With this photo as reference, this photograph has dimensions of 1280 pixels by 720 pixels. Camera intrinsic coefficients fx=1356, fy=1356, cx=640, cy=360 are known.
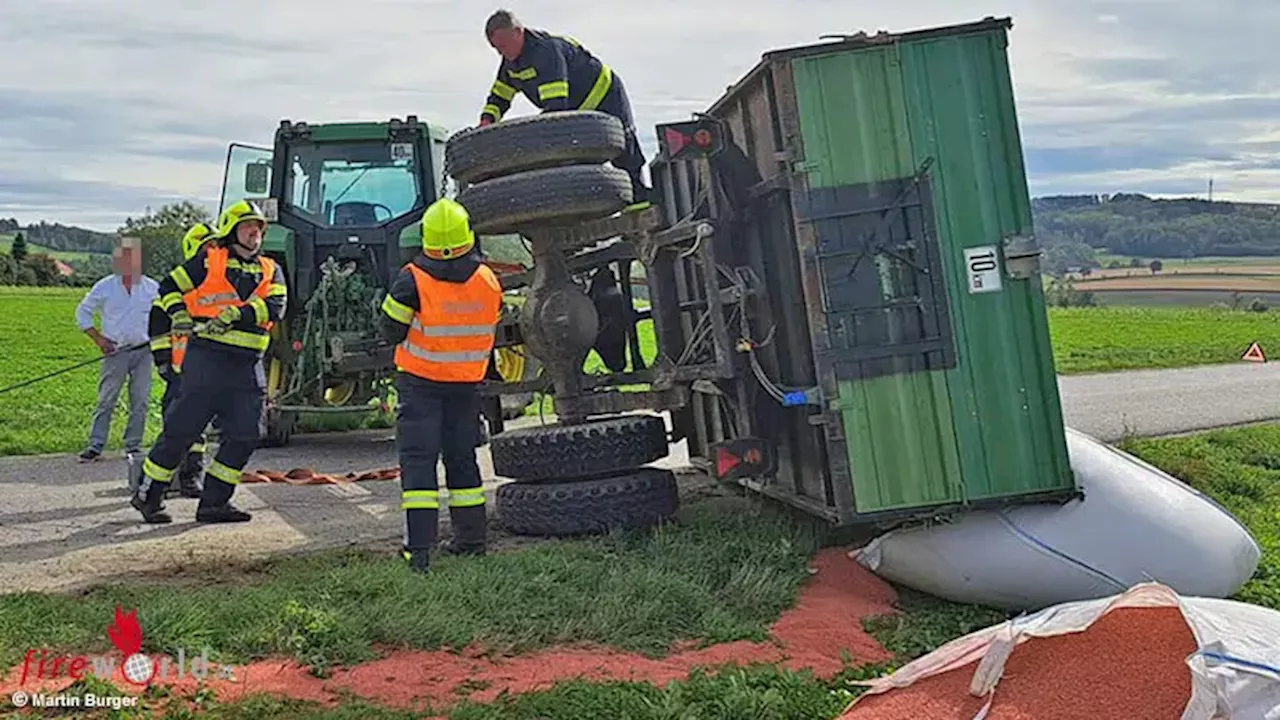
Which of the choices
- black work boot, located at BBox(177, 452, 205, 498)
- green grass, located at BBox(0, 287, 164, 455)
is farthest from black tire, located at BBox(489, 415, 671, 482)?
green grass, located at BBox(0, 287, 164, 455)

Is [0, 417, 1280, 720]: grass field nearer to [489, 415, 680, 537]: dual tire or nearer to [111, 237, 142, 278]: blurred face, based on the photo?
[489, 415, 680, 537]: dual tire

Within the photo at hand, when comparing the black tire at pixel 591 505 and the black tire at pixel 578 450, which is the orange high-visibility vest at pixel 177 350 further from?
the black tire at pixel 591 505

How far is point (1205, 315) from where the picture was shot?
38906mm

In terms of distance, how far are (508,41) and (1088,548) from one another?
4.03 meters

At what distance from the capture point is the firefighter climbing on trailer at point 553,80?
7438 millimetres

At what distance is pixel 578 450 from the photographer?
6.74m

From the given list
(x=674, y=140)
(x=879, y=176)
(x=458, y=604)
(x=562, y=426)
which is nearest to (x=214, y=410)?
(x=562, y=426)

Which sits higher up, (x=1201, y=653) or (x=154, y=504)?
(x=154, y=504)

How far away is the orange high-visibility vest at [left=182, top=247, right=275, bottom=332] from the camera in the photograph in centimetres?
729

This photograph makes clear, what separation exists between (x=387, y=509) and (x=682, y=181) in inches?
104

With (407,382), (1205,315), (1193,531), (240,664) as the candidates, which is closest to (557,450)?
(407,382)

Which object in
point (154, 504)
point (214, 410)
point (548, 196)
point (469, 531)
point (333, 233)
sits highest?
point (333, 233)

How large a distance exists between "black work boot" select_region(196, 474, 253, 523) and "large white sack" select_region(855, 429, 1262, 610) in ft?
12.2

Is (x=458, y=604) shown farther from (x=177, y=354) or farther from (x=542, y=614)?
(x=177, y=354)
